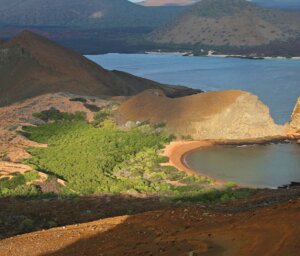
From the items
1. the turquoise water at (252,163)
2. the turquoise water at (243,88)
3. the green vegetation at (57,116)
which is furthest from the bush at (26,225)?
the green vegetation at (57,116)

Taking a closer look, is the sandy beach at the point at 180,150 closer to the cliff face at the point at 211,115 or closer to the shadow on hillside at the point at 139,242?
the cliff face at the point at 211,115

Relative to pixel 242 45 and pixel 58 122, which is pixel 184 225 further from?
pixel 242 45

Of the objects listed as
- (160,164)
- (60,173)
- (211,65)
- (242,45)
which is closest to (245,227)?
(60,173)

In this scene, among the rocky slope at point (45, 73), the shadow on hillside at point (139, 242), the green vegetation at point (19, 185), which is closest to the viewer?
the shadow on hillside at point (139, 242)

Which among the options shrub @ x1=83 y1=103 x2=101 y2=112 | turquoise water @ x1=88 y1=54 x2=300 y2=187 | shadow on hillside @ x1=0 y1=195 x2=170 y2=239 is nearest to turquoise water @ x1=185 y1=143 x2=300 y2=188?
turquoise water @ x1=88 y1=54 x2=300 y2=187

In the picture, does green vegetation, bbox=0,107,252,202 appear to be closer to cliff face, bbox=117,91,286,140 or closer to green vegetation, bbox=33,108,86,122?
green vegetation, bbox=33,108,86,122
